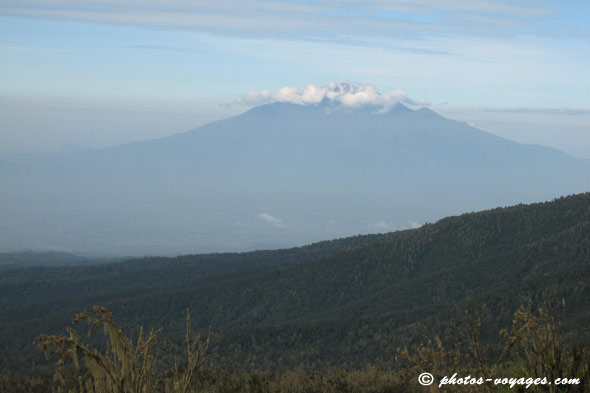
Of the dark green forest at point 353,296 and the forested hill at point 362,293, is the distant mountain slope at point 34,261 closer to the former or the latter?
the dark green forest at point 353,296

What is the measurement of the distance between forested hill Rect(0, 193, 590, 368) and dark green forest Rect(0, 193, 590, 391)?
0.09 m

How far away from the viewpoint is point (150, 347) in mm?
7082

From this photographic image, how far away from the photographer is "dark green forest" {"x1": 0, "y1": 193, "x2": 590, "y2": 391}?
26.7 m

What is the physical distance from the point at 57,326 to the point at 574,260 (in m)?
28.8

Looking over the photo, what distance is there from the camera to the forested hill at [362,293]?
2739cm

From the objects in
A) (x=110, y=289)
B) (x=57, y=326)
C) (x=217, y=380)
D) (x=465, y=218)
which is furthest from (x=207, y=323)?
(x=217, y=380)

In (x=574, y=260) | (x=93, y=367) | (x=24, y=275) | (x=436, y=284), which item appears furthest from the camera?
(x=24, y=275)

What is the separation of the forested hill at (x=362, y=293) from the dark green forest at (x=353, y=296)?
9cm

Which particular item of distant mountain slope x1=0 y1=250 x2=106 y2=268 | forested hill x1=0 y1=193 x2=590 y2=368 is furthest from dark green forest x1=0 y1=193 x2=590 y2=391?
distant mountain slope x1=0 y1=250 x2=106 y2=268

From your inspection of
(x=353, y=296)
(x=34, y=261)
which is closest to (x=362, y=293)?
(x=353, y=296)

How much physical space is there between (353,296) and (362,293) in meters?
0.57

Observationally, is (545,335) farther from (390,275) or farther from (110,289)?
(110,289)

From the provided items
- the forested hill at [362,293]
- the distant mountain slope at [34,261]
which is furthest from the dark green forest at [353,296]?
the distant mountain slope at [34,261]

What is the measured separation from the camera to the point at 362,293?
39.1 m
